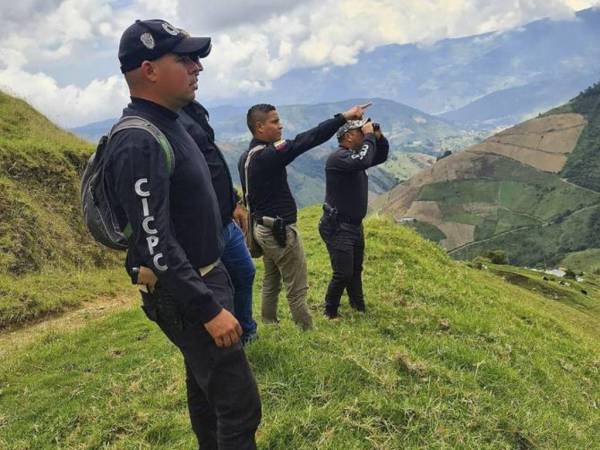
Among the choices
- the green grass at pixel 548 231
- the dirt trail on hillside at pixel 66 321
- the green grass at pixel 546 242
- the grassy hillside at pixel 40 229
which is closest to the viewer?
the dirt trail on hillside at pixel 66 321

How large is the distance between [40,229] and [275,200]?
10.2 m

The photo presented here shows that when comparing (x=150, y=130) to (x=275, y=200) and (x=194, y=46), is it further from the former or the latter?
(x=275, y=200)

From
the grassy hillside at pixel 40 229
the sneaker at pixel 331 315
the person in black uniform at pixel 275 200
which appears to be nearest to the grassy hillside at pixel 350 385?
the sneaker at pixel 331 315

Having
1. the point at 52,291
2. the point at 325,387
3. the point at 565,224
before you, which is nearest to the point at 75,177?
the point at 52,291

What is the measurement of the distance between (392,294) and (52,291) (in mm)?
8371

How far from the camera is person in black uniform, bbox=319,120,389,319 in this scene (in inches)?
313

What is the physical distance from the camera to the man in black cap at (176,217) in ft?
10.5

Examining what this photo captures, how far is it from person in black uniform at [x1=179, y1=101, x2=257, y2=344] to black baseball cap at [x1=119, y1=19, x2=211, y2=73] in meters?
1.61

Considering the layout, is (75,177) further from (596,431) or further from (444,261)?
(596,431)

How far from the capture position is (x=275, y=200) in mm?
6867

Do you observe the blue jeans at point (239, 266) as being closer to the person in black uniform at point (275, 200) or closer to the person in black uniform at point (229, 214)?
the person in black uniform at point (229, 214)

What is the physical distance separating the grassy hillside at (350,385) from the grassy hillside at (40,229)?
2330 millimetres

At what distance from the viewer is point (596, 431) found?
234 inches

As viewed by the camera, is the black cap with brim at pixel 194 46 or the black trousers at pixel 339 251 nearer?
the black cap with brim at pixel 194 46
